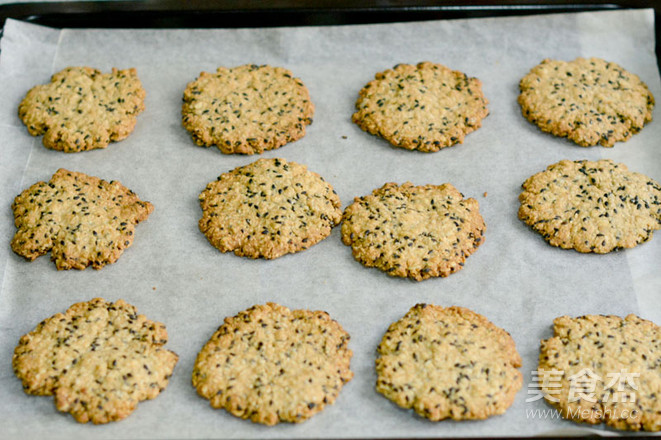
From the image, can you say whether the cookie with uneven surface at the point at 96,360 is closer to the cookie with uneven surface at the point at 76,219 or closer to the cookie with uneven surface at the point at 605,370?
the cookie with uneven surface at the point at 76,219

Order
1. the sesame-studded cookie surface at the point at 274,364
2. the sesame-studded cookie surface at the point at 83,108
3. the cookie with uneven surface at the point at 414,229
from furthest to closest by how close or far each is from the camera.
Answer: the sesame-studded cookie surface at the point at 83,108, the cookie with uneven surface at the point at 414,229, the sesame-studded cookie surface at the point at 274,364

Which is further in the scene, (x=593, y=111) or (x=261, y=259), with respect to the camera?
(x=593, y=111)

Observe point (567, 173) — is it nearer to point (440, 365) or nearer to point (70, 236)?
point (440, 365)

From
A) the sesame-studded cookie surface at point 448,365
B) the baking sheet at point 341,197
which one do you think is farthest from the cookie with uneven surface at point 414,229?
the sesame-studded cookie surface at point 448,365

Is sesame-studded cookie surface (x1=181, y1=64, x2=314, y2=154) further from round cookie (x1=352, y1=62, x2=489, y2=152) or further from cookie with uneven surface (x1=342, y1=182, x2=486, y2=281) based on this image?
cookie with uneven surface (x1=342, y1=182, x2=486, y2=281)

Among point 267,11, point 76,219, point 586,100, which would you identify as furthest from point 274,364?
point 586,100

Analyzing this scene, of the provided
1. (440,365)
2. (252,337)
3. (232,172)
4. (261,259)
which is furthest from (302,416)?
(232,172)
